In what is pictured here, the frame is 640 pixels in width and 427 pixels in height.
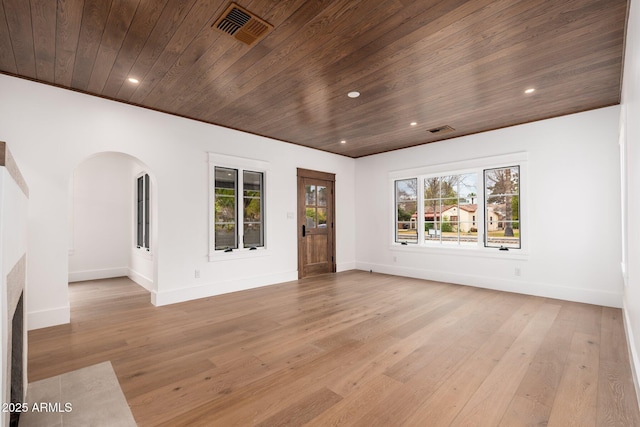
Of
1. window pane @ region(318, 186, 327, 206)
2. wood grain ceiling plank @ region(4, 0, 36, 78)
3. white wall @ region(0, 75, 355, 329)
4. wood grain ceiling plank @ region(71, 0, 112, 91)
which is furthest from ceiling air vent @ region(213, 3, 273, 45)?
window pane @ region(318, 186, 327, 206)

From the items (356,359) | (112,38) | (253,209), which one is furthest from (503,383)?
(253,209)

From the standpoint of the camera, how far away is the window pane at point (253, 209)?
5.48m

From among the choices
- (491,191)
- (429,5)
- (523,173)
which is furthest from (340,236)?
(429,5)

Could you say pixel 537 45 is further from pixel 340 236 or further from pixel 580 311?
pixel 340 236

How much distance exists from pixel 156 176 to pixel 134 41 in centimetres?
207

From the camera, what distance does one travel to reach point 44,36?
2.64m

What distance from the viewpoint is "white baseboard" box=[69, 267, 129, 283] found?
6.09m

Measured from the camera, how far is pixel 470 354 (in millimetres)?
2814

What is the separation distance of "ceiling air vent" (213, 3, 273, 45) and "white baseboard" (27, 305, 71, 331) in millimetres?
3661

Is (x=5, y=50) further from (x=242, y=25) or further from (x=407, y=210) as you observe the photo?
(x=407, y=210)

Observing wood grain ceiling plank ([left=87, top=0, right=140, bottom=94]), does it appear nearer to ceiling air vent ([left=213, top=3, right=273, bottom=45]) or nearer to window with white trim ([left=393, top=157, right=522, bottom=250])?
ceiling air vent ([left=213, top=3, right=273, bottom=45])

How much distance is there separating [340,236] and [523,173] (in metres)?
3.77

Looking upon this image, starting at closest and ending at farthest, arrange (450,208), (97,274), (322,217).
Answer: (450,208) < (97,274) < (322,217)

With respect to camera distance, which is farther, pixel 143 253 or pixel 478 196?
pixel 143 253
